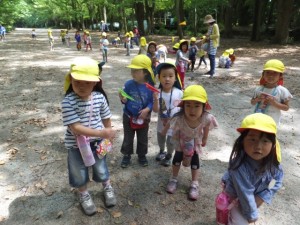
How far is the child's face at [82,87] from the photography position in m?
2.71

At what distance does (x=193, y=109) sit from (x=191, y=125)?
0.25m

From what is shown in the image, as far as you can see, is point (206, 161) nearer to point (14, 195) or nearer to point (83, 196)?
point (83, 196)

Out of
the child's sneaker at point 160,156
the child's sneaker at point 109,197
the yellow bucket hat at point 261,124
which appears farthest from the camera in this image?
the child's sneaker at point 160,156

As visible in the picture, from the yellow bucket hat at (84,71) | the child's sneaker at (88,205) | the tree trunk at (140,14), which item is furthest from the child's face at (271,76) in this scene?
the tree trunk at (140,14)

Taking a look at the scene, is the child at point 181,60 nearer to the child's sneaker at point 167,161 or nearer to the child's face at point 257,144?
the child's sneaker at point 167,161

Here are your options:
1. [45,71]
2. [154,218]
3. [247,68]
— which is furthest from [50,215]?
[247,68]

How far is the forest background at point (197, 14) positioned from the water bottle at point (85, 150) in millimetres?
17465

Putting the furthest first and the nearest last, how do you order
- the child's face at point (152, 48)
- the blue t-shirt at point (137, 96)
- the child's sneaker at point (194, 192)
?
the child's face at point (152, 48), the blue t-shirt at point (137, 96), the child's sneaker at point (194, 192)

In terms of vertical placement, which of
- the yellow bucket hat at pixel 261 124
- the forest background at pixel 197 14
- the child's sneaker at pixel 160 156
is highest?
the forest background at pixel 197 14

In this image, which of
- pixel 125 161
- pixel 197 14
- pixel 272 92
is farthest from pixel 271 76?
pixel 197 14

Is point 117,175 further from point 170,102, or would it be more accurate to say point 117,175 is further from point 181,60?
point 181,60

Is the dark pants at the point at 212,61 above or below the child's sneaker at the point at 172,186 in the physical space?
above

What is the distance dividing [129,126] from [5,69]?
10865mm

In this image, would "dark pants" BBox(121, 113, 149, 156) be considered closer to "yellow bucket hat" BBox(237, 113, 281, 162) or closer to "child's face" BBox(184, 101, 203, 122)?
"child's face" BBox(184, 101, 203, 122)
